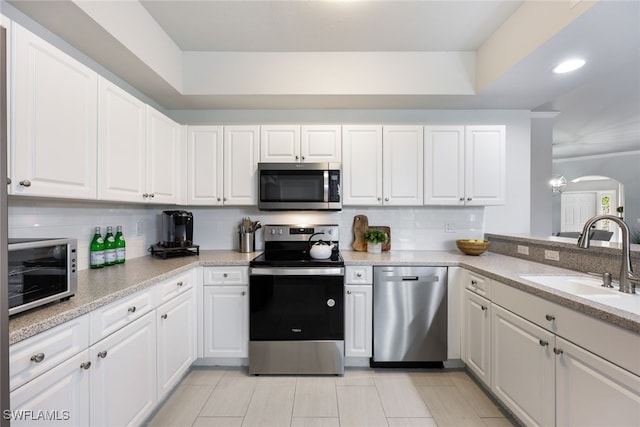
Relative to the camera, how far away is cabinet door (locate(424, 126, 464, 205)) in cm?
264

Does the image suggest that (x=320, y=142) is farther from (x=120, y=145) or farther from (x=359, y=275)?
(x=120, y=145)

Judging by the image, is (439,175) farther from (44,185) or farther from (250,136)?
(44,185)

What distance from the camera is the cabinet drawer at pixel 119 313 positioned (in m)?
1.26

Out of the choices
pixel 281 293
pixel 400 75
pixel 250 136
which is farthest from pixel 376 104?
pixel 281 293

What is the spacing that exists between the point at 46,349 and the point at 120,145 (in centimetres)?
122

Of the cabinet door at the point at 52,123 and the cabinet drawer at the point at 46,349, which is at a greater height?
the cabinet door at the point at 52,123

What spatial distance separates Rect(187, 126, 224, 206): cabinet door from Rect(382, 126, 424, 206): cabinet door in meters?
1.51

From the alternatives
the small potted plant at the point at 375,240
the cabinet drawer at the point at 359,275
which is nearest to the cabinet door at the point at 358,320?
the cabinet drawer at the point at 359,275

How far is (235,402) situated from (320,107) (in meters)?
2.56

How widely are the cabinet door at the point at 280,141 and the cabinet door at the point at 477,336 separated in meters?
1.82

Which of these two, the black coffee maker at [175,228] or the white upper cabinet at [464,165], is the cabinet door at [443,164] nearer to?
the white upper cabinet at [464,165]

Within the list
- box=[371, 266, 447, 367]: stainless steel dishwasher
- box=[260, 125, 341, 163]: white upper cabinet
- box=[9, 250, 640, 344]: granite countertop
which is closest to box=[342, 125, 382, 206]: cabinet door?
box=[260, 125, 341, 163]: white upper cabinet

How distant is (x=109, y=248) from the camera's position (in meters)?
2.05

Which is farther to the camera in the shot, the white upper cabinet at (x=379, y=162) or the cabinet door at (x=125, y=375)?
the white upper cabinet at (x=379, y=162)
